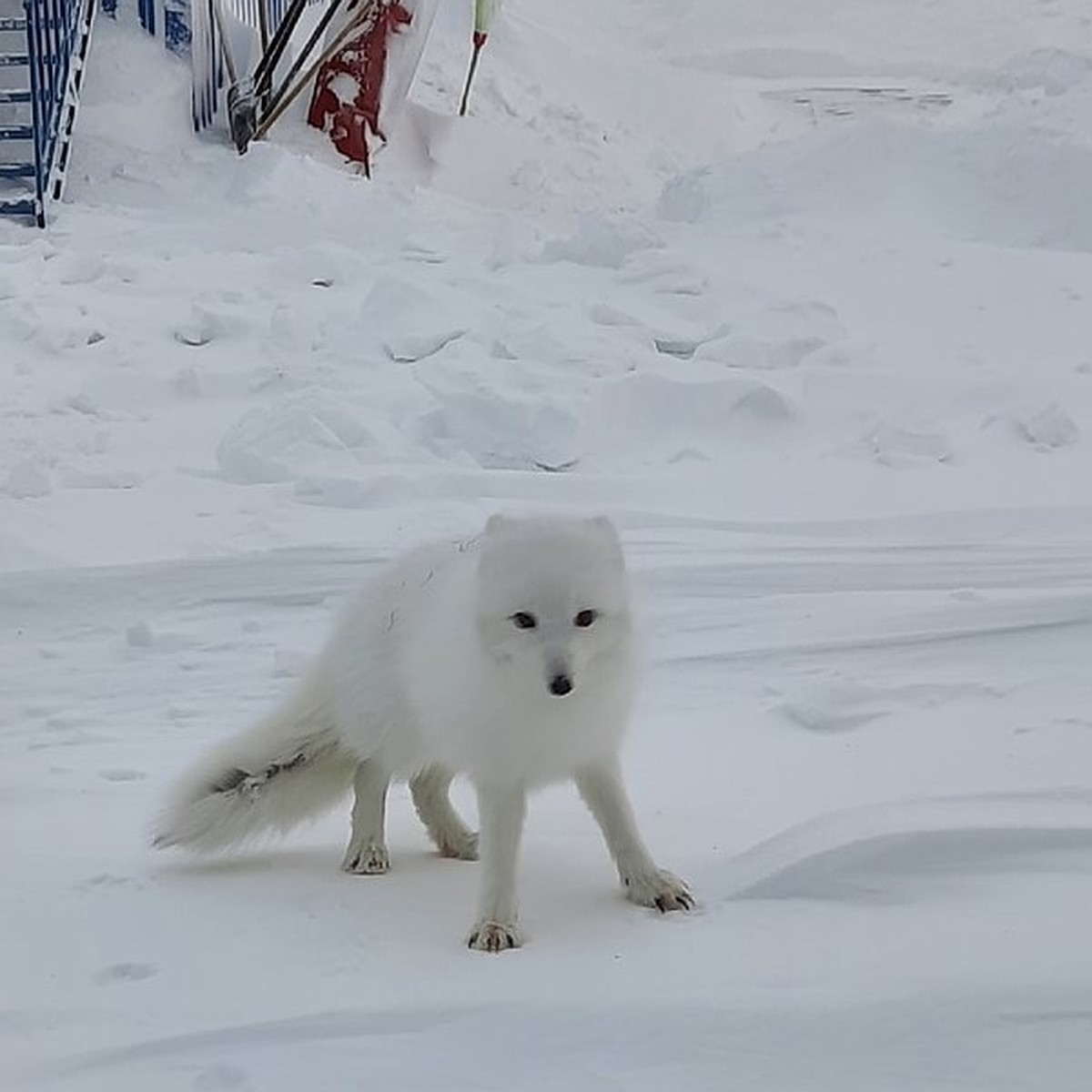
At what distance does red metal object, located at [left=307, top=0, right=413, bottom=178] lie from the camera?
10.4 m

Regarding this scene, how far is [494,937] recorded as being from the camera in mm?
2295

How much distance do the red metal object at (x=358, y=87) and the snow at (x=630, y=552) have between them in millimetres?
220

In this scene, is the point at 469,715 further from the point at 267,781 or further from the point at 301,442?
the point at 301,442

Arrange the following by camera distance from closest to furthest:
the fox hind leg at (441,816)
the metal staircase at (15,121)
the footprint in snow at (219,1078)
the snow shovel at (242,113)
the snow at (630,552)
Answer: the footprint in snow at (219,1078)
the snow at (630,552)
the fox hind leg at (441,816)
the metal staircase at (15,121)
the snow shovel at (242,113)

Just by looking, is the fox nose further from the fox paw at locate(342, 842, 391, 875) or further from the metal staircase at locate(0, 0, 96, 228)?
the metal staircase at locate(0, 0, 96, 228)

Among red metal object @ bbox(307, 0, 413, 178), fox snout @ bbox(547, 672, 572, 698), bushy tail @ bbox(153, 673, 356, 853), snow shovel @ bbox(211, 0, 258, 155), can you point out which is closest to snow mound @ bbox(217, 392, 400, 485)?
bushy tail @ bbox(153, 673, 356, 853)

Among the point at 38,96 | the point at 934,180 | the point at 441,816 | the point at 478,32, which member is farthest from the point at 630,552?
the point at 478,32

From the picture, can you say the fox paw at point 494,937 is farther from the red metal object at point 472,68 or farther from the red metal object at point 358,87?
the red metal object at point 472,68

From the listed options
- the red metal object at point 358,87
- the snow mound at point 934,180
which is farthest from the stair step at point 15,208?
the snow mound at point 934,180

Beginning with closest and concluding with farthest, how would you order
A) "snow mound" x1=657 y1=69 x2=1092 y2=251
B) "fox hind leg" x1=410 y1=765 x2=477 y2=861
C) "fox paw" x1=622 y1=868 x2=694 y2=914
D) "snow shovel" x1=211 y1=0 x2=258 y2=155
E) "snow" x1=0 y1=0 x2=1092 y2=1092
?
"snow" x1=0 y1=0 x2=1092 y2=1092 → "fox paw" x1=622 y1=868 x2=694 y2=914 → "fox hind leg" x1=410 y1=765 x2=477 y2=861 → "snow mound" x1=657 y1=69 x2=1092 y2=251 → "snow shovel" x1=211 y1=0 x2=258 y2=155

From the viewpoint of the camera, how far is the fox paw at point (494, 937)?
2.28m

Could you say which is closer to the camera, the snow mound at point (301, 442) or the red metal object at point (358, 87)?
the snow mound at point (301, 442)

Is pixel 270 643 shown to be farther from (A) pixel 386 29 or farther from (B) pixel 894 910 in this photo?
(A) pixel 386 29

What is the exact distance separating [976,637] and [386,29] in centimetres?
782
